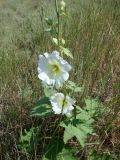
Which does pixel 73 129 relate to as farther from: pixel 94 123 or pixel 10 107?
pixel 10 107

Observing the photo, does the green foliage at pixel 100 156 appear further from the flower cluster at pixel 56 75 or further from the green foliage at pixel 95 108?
the flower cluster at pixel 56 75

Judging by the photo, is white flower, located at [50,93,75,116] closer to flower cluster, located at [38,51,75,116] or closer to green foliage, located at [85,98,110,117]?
flower cluster, located at [38,51,75,116]

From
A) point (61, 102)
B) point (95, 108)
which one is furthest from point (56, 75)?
point (95, 108)

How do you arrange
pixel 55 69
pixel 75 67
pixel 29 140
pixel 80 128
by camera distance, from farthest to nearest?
pixel 75 67
pixel 29 140
pixel 80 128
pixel 55 69

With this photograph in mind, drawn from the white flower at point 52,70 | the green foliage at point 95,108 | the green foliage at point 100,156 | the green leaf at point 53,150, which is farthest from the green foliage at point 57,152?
the white flower at point 52,70

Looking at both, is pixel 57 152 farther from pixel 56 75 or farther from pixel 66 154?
pixel 56 75

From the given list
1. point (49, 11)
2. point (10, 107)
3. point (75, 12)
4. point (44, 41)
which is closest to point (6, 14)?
point (49, 11)
